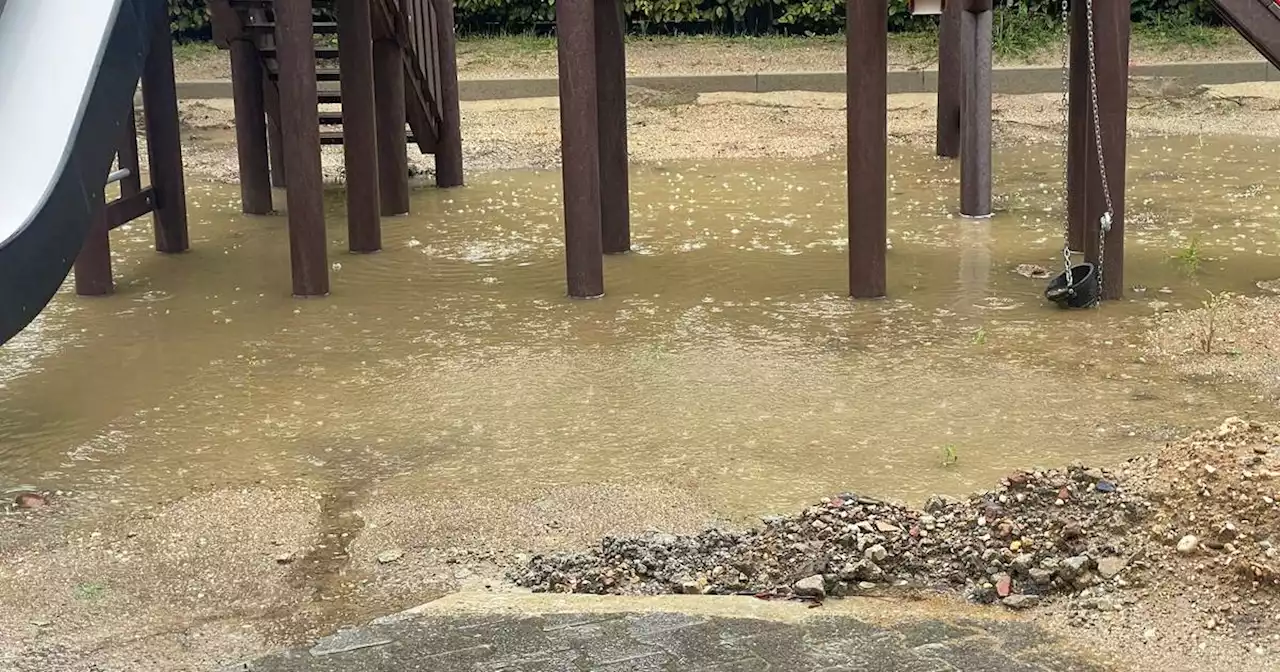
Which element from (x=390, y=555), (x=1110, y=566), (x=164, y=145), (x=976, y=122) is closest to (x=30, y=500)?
(x=390, y=555)

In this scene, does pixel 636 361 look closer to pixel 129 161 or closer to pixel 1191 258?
pixel 1191 258

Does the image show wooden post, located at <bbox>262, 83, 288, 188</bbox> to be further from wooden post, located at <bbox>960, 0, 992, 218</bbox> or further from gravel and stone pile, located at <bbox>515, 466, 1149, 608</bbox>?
gravel and stone pile, located at <bbox>515, 466, 1149, 608</bbox>

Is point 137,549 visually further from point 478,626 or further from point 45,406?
point 45,406

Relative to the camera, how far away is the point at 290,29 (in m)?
8.53

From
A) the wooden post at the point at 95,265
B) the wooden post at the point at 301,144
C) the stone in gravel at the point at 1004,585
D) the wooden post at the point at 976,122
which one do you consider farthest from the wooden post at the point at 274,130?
the stone in gravel at the point at 1004,585

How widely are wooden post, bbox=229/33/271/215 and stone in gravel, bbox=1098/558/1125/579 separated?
28.7ft

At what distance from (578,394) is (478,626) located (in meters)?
2.53

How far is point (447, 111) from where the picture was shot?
1305 centimetres

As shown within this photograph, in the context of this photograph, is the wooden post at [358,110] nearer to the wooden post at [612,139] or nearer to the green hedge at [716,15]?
the wooden post at [612,139]

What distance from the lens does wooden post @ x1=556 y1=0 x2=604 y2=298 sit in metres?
8.33

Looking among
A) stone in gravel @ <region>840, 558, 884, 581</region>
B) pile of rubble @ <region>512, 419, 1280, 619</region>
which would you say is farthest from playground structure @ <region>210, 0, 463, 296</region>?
stone in gravel @ <region>840, 558, 884, 581</region>

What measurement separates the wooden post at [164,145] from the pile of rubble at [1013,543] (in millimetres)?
6364

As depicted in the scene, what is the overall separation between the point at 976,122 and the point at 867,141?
9.30 ft

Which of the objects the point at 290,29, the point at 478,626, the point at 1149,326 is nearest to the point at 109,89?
the point at 290,29
